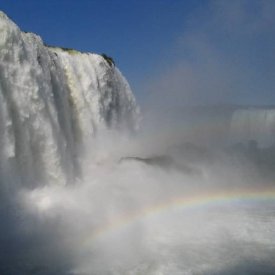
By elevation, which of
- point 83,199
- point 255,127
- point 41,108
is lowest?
point 83,199

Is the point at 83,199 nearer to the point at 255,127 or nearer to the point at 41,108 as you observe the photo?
the point at 41,108

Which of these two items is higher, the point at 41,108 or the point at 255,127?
the point at 255,127

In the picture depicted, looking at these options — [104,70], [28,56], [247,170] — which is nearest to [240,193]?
[247,170]

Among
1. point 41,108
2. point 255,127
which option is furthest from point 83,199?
point 255,127

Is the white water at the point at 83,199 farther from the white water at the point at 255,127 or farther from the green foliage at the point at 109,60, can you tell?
the white water at the point at 255,127

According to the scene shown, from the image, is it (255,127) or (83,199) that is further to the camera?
(255,127)

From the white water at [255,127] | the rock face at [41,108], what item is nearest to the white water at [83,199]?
the rock face at [41,108]

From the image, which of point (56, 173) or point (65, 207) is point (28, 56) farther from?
point (65, 207)
